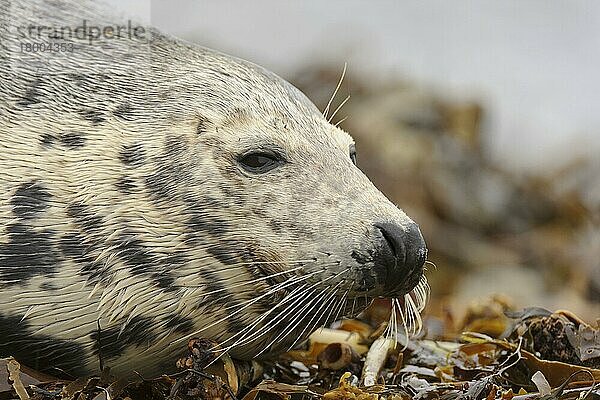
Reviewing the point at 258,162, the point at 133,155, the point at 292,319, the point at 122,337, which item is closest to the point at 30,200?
the point at 133,155

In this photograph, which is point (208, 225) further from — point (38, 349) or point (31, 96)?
point (31, 96)

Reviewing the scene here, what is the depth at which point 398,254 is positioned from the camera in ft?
7.99

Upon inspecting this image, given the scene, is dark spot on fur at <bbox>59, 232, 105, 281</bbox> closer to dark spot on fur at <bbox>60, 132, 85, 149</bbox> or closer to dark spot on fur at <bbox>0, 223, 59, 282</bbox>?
dark spot on fur at <bbox>0, 223, 59, 282</bbox>

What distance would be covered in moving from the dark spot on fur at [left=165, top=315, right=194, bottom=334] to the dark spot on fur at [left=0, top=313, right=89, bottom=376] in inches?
8.4

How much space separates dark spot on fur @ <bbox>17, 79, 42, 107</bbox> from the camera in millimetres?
2748

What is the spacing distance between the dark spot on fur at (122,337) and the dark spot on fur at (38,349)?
0.05m

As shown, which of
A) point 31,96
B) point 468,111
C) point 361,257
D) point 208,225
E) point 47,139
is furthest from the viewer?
point 468,111

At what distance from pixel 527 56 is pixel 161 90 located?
20.6 feet

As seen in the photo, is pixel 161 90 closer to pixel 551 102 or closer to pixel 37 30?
pixel 37 30

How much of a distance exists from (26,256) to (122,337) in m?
0.29

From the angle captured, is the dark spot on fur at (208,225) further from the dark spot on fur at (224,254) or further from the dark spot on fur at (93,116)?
the dark spot on fur at (93,116)

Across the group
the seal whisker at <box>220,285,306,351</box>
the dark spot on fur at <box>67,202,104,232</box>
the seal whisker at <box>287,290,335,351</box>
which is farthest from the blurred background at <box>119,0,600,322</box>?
the dark spot on fur at <box>67,202,104,232</box>

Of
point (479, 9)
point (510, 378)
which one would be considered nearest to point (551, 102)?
point (479, 9)

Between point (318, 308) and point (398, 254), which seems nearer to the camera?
point (398, 254)
